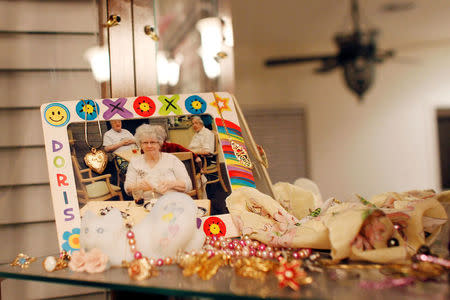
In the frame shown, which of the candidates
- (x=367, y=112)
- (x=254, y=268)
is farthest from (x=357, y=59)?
(x=254, y=268)

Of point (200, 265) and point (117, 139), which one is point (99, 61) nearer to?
point (117, 139)

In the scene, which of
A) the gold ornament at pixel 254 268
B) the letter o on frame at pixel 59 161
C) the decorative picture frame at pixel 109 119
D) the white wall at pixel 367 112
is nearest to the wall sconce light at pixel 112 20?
the decorative picture frame at pixel 109 119

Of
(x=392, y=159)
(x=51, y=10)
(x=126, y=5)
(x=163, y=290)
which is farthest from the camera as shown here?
(x=392, y=159)

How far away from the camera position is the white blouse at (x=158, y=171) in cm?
56

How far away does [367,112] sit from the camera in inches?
151

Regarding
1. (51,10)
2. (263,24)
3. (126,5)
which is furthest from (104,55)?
(263,24)

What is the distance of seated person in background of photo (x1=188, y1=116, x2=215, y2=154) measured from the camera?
59 centimetres

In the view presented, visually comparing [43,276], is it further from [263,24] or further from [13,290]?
[263,24]

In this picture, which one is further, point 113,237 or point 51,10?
point 51,10

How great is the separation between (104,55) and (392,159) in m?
3.61

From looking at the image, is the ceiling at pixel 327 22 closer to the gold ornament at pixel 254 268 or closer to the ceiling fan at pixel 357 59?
the ceiling fan at pixel 357 59

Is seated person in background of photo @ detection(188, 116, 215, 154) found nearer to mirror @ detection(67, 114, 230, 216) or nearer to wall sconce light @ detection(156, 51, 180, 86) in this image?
mirror @ detection(67, 114, 230, 216)

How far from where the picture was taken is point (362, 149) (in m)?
3.72

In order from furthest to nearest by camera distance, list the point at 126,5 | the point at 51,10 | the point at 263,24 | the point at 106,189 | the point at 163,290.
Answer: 1. the point at 263,24
2. the point at 51,10
3. the point at 126,5
4. the point at 106,189
5. the point at 163,290
